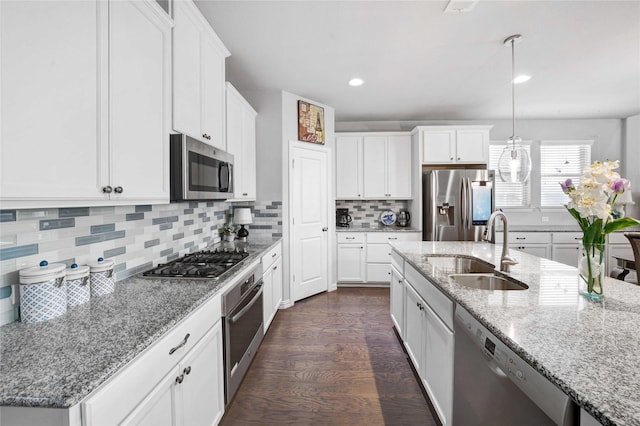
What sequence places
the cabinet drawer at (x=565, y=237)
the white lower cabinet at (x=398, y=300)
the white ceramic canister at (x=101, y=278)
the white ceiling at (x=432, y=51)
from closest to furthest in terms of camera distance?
the white ceramic canister at (x=101, y=278) → the white ceiling at (x=432, y=51) → the white lower cabinet at (x=398, y=300) → the cabinet drawer at (x=565, y=237)

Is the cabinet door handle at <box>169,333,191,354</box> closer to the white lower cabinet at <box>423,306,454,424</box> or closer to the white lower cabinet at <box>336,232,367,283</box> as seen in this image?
the white lower cabinet at <box>423,306,454,424</box>

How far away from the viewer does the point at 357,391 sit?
6.72ft

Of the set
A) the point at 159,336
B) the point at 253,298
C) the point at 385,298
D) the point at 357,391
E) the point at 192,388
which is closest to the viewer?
the point at 159,336

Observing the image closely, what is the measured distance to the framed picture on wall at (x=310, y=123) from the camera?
3748 millimetres

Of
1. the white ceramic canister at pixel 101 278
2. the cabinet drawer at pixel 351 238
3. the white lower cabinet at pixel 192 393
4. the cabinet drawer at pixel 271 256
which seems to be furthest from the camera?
the cabinet drawer at pixel 351 238

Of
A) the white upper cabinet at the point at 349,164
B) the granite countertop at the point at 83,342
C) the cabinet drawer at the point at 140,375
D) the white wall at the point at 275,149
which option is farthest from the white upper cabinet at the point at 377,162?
the cabinet drawer at the point at 140,375

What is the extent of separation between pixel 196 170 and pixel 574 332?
6.28ft

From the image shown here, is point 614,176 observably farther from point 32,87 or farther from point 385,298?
point 385,298

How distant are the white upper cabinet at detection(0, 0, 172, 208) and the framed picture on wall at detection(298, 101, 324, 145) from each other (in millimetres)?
2288

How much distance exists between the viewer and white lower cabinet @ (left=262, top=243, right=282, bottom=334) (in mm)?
2668

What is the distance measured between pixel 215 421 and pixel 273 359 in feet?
2.94

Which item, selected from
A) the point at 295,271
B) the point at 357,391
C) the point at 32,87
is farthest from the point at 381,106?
the point at 32,87

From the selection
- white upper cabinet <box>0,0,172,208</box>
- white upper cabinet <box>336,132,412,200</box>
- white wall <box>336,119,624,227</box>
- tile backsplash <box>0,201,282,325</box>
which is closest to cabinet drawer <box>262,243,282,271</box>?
tile backsplash <box>0,201,282,325</box>

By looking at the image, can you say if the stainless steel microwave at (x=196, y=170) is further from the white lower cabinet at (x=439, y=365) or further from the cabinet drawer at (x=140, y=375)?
the white lower cabinet at (x=439, y=365)
